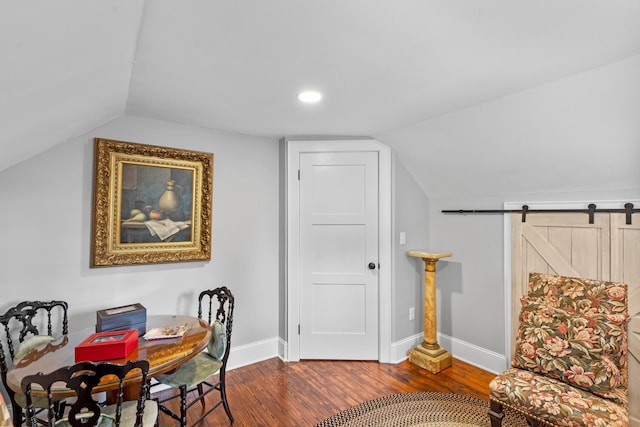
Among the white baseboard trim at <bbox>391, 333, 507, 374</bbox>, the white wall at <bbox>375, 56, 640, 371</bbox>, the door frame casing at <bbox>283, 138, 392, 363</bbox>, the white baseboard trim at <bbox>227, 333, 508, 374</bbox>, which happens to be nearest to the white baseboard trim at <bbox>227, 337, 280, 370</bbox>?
the white baseboard trim at <bbox>227, 333, 508, 374</bbox>

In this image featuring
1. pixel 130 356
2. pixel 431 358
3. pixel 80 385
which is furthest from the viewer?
pixel 431 358

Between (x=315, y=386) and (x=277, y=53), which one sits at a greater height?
(x=277, y=53)

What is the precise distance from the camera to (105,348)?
164 centimetres

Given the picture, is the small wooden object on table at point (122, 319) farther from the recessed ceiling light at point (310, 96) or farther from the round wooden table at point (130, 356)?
the recessed ceiling light at point (310, 96)

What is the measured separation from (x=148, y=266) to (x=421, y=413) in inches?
93.2

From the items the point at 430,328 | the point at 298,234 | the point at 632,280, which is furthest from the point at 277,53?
the point at 430,328

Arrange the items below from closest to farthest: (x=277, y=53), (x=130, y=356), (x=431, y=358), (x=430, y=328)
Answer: (x=277, y=53), (x=130, y=356), (x=431, y=358), (x=430, y=328)

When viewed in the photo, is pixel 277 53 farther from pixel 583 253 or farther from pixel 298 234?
pixel 583 253

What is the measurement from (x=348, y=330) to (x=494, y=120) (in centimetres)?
224

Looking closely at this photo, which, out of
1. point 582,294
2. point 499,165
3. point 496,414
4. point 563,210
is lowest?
point 496,414

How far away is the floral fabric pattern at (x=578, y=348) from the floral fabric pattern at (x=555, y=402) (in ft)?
0.21

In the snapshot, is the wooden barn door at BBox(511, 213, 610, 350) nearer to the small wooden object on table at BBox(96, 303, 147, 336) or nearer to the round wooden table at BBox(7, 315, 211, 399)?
the round wooden table at BBox(7, 315, 211, 399)

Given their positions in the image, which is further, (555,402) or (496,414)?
(496,414)

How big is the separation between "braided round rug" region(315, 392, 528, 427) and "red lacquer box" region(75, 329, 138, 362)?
1.36m
